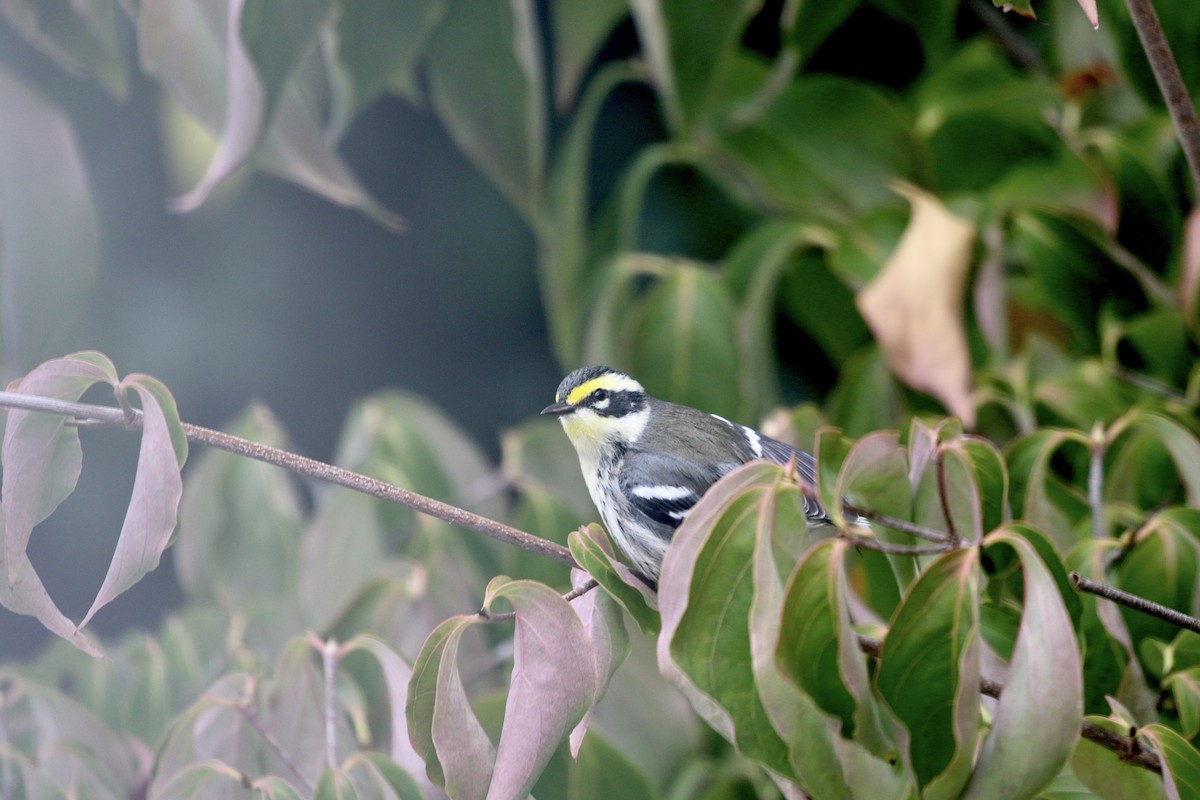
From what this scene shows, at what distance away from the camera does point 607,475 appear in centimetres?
67

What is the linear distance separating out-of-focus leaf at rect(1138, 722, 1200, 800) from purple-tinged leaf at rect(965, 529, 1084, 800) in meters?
0.08

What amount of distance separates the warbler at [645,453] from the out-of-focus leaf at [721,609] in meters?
0.16

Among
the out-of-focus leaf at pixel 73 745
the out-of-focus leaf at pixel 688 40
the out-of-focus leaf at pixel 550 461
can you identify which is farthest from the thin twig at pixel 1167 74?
the out-of-focus leaf at pixel 73 745

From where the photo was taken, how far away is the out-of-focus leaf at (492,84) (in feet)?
2.79

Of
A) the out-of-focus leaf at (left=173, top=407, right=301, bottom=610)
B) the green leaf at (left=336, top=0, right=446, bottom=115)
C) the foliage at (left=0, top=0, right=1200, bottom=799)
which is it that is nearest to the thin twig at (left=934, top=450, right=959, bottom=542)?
the foliage at (left=0, top=0, right=1200, bottom=799)

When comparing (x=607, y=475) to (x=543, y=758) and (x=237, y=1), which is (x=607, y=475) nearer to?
(x=543, y=758)

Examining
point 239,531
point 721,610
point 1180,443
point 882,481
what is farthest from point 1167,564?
point 239,531

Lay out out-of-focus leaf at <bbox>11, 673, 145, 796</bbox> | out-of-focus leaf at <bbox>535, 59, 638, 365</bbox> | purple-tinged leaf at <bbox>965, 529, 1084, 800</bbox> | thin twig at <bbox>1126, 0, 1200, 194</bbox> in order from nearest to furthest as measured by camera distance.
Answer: purple-tinged leaf at <bbox>965, 529, 1084, 800</bbox>, thin twig at <bbox>1126, 0, 1200, 194</bbox>, out-of-focus leaf at <bbox>11, 673, 145, 796</bbox>, out-of-focus leaf at <bbox>535, 59, 638, 365</bbox>

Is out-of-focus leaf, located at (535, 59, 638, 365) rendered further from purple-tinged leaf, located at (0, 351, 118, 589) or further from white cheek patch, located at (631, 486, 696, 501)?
purple-tinged leaf, located at (0, 351, 118, 589)

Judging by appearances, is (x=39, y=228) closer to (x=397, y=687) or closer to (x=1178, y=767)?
(x=397, y=687)

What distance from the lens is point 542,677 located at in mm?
448

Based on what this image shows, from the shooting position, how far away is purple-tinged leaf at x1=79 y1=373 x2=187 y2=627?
17.5 inches

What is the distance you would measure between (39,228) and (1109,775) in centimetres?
70

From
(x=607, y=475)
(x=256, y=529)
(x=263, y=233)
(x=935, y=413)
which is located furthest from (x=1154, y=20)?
(x=263, y=233)
